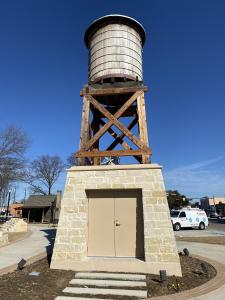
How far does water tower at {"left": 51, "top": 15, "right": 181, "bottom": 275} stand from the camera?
8.33 m

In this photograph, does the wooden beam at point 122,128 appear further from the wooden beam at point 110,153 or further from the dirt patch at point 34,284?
the dirt patch at point 34,284

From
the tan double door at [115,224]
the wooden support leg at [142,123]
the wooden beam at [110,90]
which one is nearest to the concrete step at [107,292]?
the tan double door at [115,224]

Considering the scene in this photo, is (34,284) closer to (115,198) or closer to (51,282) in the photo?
(51,282)

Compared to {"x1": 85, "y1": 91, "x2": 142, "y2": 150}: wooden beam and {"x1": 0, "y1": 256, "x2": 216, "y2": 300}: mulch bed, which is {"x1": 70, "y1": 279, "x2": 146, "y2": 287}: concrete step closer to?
{"x1": 0, "y1": 256, "x2": 216, "y2": 300}: mulch bed

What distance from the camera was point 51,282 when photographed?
7.14 m

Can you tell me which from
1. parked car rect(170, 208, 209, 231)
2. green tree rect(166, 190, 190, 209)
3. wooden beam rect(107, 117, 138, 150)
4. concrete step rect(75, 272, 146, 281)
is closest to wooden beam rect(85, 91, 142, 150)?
wooden beam rect(107, 117, 138, 150)

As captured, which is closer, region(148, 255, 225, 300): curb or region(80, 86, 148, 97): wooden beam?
region(148, 255, 225, 300): curb

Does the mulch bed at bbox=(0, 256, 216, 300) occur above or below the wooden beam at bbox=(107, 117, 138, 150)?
below

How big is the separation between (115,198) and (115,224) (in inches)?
32.7

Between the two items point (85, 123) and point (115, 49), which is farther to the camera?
point (115, 49)

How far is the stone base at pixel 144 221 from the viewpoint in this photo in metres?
8.12

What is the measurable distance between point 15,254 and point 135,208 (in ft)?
19.9

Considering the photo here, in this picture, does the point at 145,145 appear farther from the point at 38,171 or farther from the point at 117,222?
the point at 38,171

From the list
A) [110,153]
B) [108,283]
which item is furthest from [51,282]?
[110,153]
